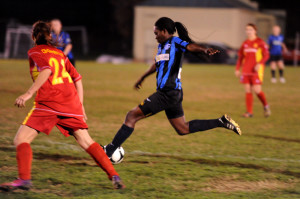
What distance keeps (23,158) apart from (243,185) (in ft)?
7.70

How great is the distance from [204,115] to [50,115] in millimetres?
6969

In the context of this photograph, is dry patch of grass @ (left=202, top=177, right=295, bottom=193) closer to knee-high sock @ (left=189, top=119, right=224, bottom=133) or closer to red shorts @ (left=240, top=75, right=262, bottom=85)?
knee-high sock @ (left=189, top=119, right=224, bottom=133)

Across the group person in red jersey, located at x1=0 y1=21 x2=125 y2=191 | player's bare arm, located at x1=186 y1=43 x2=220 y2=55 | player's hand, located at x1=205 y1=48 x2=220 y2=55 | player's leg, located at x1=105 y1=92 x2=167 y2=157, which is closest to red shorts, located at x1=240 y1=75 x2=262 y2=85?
player's leg, located at x1=105 y1=92 x2=167 y2=157

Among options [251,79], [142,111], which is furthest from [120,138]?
[251,79]

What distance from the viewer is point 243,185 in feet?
18.5

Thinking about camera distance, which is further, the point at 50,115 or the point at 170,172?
the point at 170,172

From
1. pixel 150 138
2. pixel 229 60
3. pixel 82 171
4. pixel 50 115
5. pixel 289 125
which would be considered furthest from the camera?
pixel 229 60

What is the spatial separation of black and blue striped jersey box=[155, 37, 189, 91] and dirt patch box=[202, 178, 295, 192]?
121 centimetres

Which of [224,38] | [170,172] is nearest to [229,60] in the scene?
[224,38]

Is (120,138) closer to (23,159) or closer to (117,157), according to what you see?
(117,157)

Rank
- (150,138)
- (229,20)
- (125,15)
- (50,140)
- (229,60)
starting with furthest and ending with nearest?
(125,15), (229,20), (229,60), (150,138), (50,140)

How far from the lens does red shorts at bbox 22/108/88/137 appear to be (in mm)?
4922

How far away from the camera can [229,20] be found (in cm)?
4184

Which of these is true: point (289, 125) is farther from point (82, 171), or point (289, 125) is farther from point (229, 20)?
point (229, 20)
